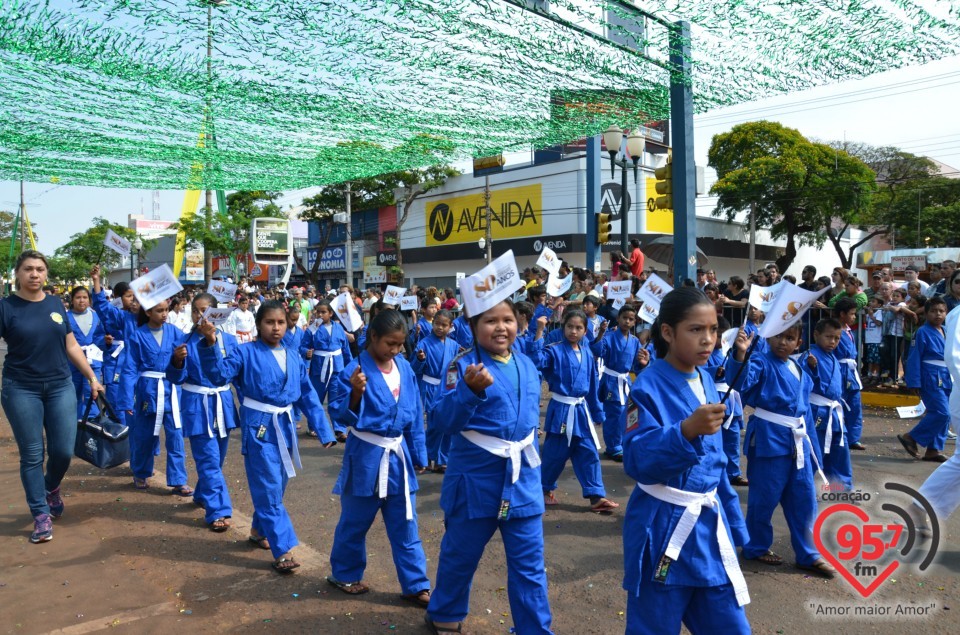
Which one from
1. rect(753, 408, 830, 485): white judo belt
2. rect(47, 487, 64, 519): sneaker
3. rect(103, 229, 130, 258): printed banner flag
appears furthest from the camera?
rect(103, 229, 130, 258): printed banner flag

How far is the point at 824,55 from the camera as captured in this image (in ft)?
20.3

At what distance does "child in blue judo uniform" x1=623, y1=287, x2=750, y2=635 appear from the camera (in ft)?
8.71

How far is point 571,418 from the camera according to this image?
5930mm

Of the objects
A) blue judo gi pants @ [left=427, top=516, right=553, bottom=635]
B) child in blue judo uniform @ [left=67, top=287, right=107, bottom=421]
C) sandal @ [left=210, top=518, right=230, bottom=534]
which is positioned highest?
child in blue judo uniform @ [left=67, top=287, right=107, bottom=421]

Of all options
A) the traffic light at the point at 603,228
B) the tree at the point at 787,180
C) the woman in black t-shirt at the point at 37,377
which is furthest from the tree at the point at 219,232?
the tree at the point at 787,180

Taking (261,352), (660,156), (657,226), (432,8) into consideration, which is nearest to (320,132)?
(432,8)

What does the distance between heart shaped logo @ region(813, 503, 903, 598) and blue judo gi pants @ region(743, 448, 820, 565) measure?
73 mm

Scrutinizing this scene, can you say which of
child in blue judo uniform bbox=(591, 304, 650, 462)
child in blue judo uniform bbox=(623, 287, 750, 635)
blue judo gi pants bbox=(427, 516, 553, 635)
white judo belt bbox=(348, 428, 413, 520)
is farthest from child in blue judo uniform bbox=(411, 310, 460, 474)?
child in blue judo uniform bbox=(623, 287, 750, 635)

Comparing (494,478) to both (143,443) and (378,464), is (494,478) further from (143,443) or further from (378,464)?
(143,443)

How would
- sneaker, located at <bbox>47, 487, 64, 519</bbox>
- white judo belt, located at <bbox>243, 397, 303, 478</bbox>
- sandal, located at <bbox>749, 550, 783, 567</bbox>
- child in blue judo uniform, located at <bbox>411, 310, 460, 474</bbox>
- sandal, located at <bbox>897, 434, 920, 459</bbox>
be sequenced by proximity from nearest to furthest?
sandal, located at <bbox>749, 550, 783, 567</bbox>
white judo belt, located at <bbox>243, 397, 303, 478</bbox>
sneaker, located at <bbox>47, 487, 64, 519</bbox>
sandal, located at <bbox>897, 434, 920, 459</bbox>
child in blue judo uniform, located at <bbox>411, 310, 460, 474</bbox>

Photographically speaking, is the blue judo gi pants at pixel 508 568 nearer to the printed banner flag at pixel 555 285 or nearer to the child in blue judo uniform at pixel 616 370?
the child in blue judo uniform at pixel 616 370

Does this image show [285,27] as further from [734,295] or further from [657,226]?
[657,226]

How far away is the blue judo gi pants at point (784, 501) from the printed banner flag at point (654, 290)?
1944mm

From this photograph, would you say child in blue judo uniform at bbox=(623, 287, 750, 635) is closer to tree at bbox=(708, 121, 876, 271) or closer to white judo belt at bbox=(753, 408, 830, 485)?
white judo belt at bbox=(753, 408, 830, 485)
